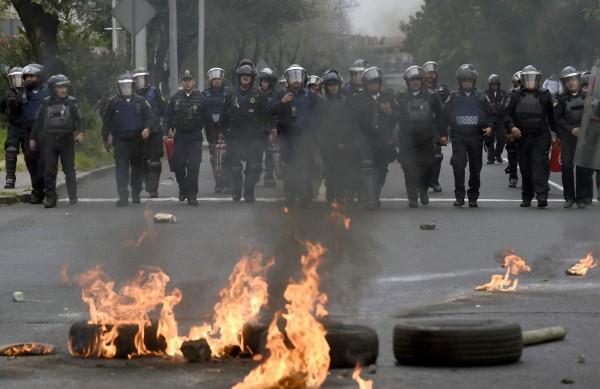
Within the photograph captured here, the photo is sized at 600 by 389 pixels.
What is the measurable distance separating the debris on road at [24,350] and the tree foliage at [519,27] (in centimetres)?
503

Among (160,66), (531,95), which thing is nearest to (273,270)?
(531,95)

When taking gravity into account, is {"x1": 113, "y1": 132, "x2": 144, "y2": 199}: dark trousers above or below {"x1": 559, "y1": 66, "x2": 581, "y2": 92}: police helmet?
below

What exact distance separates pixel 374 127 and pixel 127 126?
3.49 metres

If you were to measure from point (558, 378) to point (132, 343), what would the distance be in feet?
7.52

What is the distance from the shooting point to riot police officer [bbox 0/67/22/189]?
67.6 ft

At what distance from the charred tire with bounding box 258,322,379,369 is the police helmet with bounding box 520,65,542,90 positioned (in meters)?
11.7

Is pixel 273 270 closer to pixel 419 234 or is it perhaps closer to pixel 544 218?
pixel 419 234

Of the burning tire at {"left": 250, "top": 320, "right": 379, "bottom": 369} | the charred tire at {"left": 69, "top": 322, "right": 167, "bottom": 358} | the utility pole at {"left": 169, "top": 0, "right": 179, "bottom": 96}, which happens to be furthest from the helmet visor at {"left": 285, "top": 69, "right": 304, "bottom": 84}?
the utility pole at {"left": 169, "top": 0, "right": 179, "bottom": 96}

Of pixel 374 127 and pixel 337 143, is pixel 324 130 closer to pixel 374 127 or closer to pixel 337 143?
pixel 374 127

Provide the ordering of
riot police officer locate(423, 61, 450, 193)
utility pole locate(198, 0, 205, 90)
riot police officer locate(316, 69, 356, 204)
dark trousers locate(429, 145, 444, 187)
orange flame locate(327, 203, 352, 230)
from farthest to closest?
utility pole locate(198, 0, 205, 90) < riot police officer locate(423, 61, 450, 193) < dark trousers locate(429, 145, 444, 187) < riot police officer locate(316, 69, 356, 204) < orange flame locate(327, 203, 352, 230)

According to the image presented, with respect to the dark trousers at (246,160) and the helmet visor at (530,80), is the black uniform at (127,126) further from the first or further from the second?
the helmet visor at (530,80)

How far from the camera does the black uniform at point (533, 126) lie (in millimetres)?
18703

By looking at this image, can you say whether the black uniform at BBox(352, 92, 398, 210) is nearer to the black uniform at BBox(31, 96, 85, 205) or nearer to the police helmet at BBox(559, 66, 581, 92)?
the police helmet at BBox(559, 66, 581, 92)

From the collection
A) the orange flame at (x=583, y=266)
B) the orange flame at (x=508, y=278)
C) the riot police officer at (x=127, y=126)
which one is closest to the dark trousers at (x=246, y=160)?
the riot police officer at (x=127, y=126)
